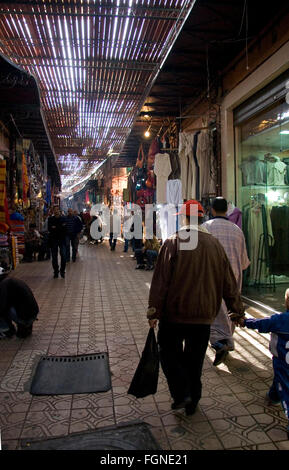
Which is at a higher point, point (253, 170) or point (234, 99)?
point (234, 99)

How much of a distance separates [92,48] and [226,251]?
385 cm

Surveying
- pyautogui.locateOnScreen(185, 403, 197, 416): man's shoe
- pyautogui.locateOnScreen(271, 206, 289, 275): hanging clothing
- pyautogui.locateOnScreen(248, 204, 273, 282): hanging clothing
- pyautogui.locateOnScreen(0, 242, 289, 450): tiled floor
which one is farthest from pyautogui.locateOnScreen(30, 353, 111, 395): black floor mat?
pyautogui.locateOnScreen(271, 206, 289, 275): hanging clothing

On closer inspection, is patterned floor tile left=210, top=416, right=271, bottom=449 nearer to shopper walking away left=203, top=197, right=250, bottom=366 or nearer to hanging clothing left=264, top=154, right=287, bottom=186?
shopper walking away left=203, top=197, right=250, bottom=366

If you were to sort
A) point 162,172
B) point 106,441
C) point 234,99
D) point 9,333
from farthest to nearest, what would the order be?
point 162,172 → point 234,99 → point 9,333 → point 106,441

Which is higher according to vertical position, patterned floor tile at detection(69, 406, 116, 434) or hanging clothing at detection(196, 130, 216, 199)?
hanging clothing at detection(196, 130, 216, 199)

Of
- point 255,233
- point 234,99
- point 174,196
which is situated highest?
point 234,99

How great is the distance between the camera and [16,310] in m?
5.06

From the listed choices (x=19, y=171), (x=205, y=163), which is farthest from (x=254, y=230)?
(x=19, y=171)

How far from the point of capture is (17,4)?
182 inches

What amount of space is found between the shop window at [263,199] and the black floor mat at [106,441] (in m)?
4.62

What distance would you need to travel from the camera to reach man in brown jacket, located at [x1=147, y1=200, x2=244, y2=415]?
116 inches

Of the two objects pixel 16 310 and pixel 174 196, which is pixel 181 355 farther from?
pixel 174 196

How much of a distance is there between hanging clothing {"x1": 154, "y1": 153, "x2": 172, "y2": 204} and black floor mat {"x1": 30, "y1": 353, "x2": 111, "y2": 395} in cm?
527

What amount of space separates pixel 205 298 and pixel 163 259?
450 mm
